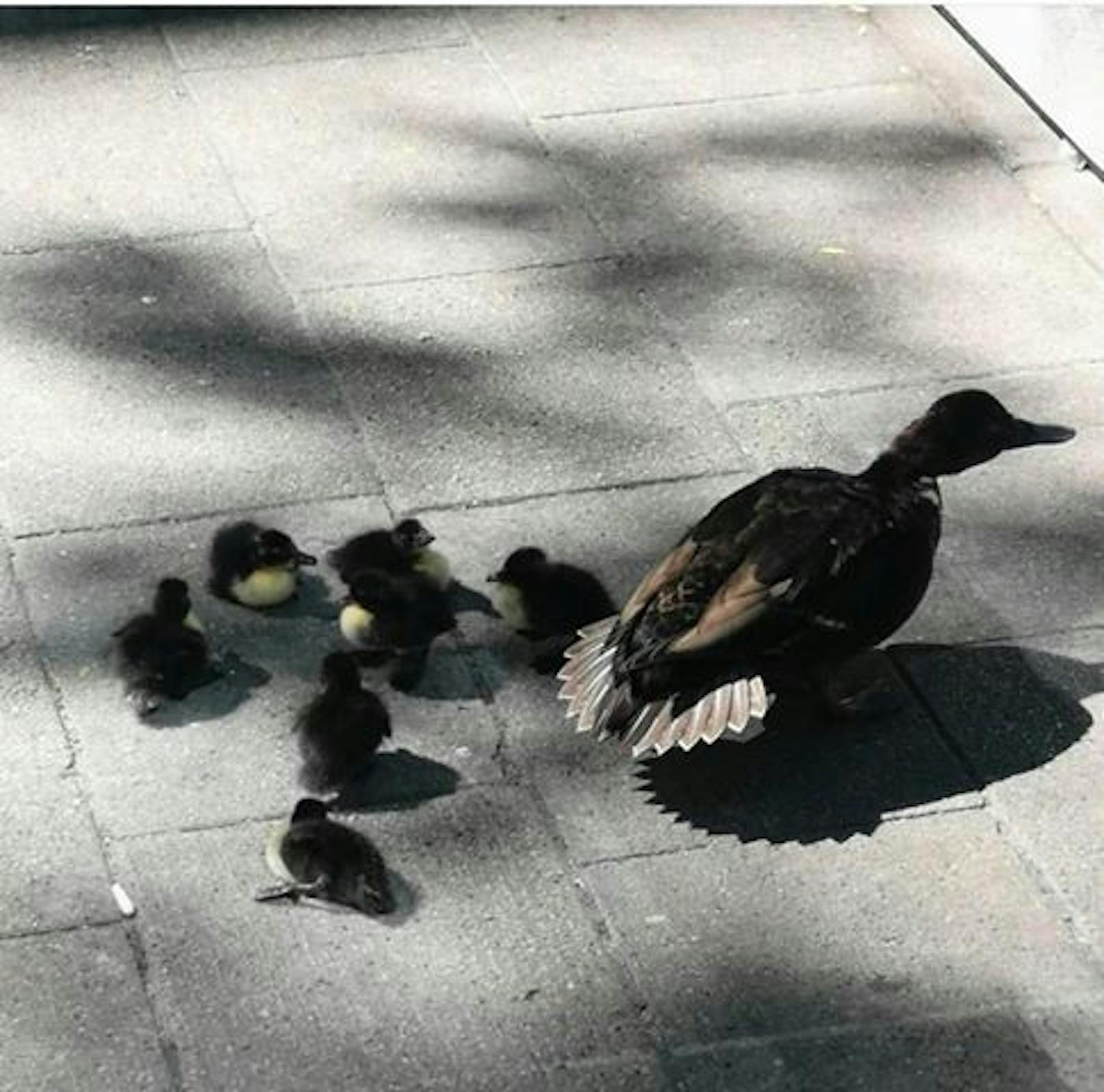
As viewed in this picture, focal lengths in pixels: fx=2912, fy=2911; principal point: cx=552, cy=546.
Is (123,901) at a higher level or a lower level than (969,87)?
lower

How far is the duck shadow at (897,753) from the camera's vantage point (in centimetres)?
712

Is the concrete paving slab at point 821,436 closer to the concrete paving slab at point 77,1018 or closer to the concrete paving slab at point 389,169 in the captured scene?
the concrete paving slab at point 389,169

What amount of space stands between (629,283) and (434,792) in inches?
109

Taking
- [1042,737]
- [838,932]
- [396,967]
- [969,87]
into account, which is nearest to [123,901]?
[396,967]

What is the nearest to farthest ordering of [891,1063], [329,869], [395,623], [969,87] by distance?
1. [891,1063]
2. [329,869]
3. [395,623]
4. [969,87]

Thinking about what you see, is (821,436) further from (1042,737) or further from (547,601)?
(1042,737)

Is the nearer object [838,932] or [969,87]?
[838,932]

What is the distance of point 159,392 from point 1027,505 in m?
2.60

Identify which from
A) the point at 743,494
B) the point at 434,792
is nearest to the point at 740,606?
the point at 743,494

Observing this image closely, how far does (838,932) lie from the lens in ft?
22.0

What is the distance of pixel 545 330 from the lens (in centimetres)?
916

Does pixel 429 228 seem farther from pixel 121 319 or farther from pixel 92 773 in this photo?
pixel 92 773

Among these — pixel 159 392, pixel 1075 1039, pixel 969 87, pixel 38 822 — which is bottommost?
pixel 159 392

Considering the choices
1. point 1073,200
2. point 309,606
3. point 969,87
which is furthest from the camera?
point 969,87
